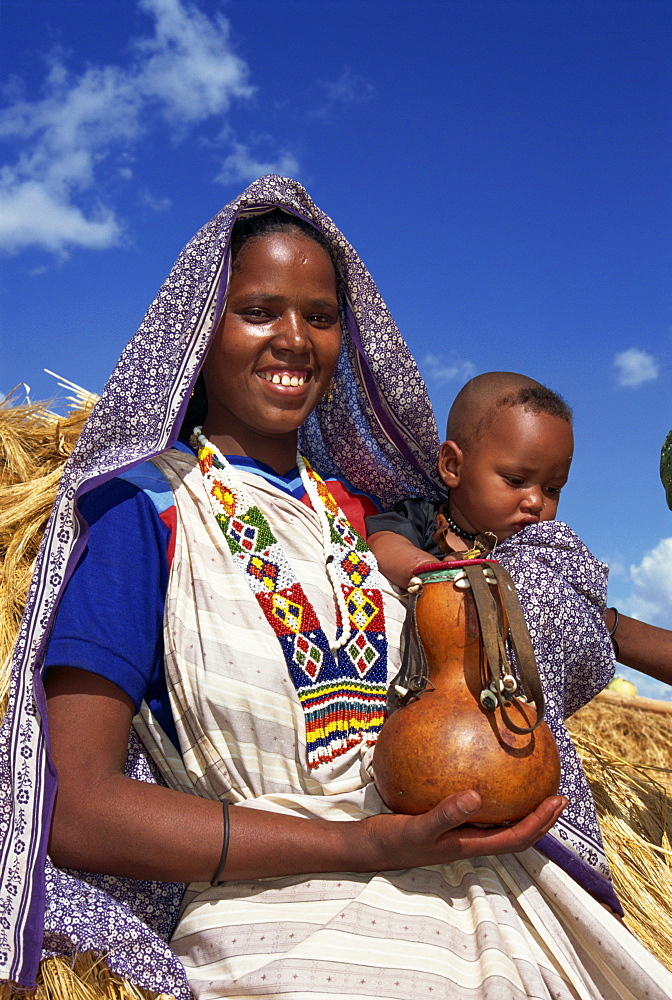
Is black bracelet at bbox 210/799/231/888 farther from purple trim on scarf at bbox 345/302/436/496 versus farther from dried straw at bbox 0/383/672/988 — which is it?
purple trim on scarf at bbox 345/302/436/496

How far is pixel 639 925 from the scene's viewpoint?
2818 mm

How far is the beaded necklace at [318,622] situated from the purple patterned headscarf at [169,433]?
0.77 ft

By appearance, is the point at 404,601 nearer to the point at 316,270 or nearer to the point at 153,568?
the point at 153,568

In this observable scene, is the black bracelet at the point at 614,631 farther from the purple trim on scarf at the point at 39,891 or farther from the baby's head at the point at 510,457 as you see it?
the purple trim on scarf at the point at 39,891

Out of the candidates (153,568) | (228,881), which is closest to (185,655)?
(153,568)

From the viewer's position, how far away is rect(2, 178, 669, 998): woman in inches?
70.8

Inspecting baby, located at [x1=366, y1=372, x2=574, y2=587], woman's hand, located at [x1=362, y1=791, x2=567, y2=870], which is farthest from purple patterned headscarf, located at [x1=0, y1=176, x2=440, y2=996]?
woman's hand, located at [x1=362, y1=791, x2=567, y2=870]

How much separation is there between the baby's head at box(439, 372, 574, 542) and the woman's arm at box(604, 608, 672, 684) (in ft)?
1.22

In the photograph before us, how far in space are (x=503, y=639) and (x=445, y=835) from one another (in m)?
0.40

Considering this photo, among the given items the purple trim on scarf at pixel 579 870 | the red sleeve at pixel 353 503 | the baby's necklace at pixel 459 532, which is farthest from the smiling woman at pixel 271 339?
the purple trim on scarf at pixel 579 870

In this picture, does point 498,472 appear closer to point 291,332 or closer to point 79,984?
point 291,332

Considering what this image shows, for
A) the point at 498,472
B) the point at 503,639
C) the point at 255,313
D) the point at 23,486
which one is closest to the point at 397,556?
the point at 498,472

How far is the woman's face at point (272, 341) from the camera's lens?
2.38 meters

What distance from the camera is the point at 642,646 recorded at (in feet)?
8.37
